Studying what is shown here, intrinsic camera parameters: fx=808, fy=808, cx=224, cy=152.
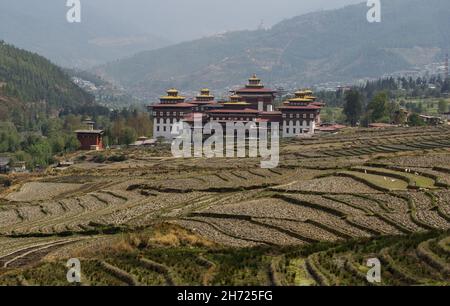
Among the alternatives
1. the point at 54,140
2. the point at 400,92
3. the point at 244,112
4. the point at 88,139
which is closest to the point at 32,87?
the point at 400,92

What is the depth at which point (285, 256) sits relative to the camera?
71.8 feet

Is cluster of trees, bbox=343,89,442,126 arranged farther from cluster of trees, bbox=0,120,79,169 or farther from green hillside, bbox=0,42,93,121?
green hillside, bbox=0,42,93,121

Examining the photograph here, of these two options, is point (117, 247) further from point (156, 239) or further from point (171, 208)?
point (171, 208)

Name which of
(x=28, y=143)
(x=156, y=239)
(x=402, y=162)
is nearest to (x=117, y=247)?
(x=156, y=239)

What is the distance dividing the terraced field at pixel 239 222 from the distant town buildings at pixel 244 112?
2752cm

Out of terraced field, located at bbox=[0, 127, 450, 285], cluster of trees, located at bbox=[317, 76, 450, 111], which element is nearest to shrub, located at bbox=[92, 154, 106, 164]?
terraced field, located at bbox=[0, 127, 450, 285]

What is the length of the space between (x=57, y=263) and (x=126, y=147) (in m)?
58.9

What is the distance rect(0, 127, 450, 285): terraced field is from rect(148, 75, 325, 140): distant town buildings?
90.3 ft

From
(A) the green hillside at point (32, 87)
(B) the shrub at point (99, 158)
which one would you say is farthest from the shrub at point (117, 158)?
(A) the green hillside at point (32, 87)

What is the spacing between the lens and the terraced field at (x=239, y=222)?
66.7 ft

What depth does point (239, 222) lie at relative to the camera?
94.0ft

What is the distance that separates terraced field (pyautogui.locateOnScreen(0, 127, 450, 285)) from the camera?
20328 millimetres

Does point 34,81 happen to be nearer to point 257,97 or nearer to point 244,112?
point 257,97
